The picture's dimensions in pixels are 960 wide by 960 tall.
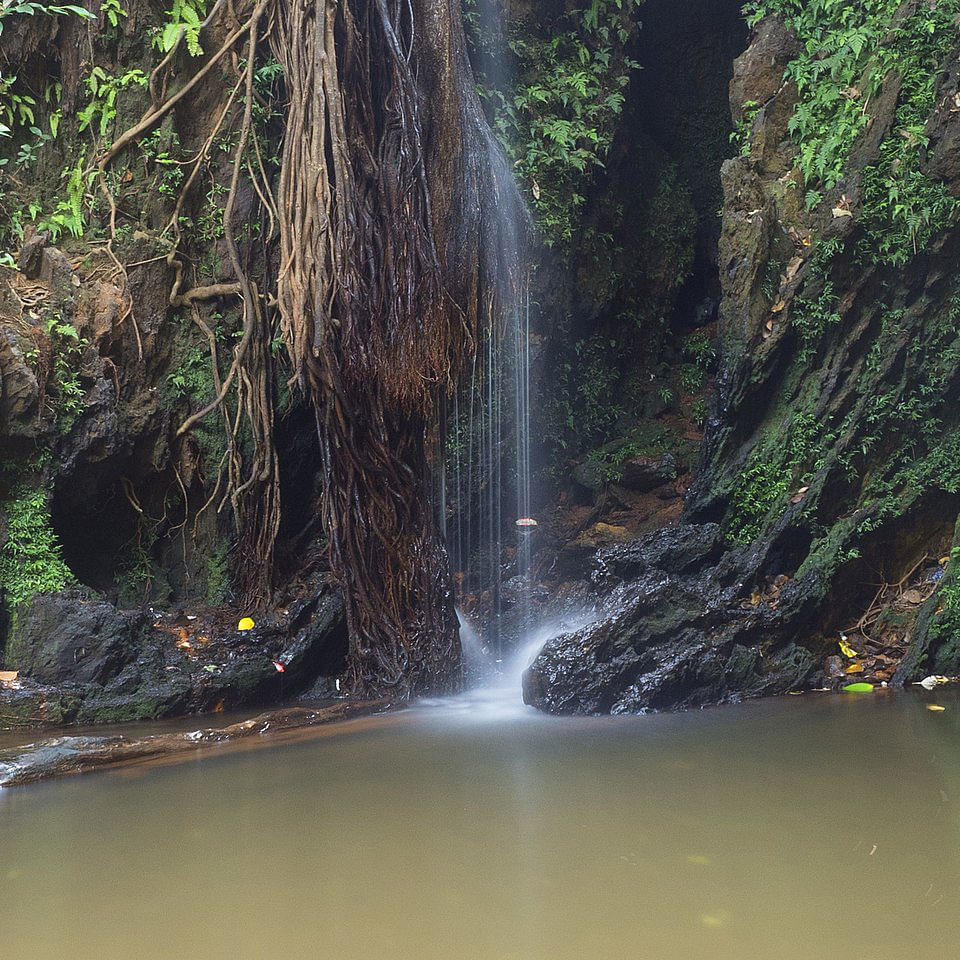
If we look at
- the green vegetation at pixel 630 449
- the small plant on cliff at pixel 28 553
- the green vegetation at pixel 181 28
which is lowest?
the small plant on cliff at pixel 28 553

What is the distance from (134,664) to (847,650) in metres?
4.54

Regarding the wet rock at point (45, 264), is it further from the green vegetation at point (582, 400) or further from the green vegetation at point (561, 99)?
the green vegetation at point (582, 400)

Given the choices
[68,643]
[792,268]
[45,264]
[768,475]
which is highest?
[45,264]

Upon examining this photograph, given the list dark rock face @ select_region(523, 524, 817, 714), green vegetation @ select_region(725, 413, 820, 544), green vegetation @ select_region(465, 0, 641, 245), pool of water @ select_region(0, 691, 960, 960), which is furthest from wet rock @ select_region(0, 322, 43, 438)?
green vegetation @ select_region(725, 413, 820, 544)

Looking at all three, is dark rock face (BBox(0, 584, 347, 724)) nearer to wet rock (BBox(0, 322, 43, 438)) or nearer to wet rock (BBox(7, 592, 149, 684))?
wet rock (BBox(7, 592, 149, 684))

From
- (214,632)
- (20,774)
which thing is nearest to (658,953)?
(20,774)

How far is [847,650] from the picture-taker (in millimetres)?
5883

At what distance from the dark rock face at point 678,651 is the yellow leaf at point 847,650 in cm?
32

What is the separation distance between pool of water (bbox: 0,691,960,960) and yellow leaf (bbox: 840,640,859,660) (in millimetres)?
1645

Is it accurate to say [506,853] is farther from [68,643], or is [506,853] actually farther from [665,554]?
[665,554]

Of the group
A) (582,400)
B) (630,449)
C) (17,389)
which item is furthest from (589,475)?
(17,389)

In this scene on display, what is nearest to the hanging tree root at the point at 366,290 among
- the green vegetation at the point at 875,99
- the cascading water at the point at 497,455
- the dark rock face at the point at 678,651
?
the cascading water at the point at 497,455

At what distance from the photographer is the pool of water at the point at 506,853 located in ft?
6.87

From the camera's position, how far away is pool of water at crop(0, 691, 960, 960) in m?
2.09
